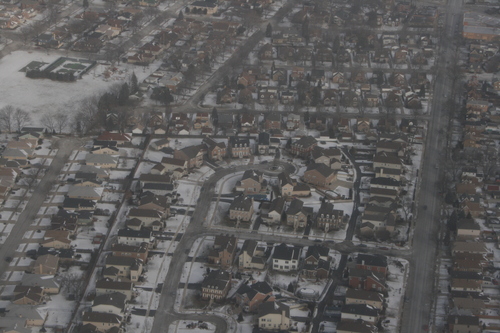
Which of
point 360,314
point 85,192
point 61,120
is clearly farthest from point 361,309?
point 61,120

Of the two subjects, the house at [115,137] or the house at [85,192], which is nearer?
the house at [85,192]

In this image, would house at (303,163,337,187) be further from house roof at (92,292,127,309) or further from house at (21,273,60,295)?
house at (21,273,60,295)

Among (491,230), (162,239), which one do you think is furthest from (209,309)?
(491,230)

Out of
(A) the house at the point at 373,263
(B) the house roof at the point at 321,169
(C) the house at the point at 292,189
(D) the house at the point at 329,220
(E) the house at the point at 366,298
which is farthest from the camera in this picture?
(B) the house roof at the point at 321,169

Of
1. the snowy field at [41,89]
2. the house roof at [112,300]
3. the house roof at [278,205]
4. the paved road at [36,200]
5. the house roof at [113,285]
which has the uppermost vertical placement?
the house roof at [112,300]

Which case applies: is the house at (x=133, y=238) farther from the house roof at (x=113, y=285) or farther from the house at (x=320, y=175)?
the house at (x=320, y=175)

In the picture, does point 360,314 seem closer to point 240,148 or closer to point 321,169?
point 321,169

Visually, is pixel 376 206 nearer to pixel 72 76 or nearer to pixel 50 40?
pixel 72 76

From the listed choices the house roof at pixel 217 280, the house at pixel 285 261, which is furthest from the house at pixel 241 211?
the house roof at pixel 217 280
